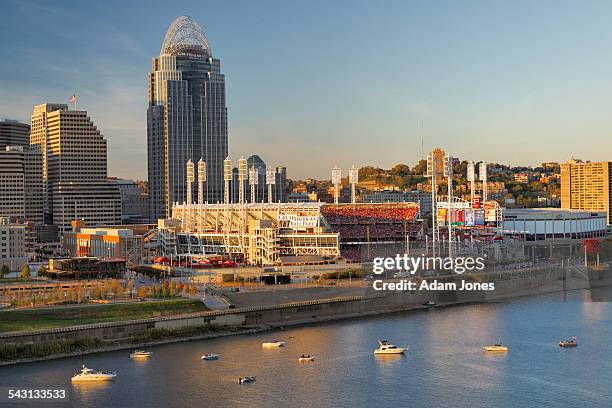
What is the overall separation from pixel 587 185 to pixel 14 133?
65.6 meters

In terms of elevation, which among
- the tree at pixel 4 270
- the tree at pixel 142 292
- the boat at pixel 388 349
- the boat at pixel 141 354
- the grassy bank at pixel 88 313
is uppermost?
the tree at pixel 4 270

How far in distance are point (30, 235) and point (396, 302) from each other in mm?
38978

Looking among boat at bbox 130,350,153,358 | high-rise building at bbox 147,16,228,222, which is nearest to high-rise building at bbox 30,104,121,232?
high-rise building at bbox 147,16,228,222

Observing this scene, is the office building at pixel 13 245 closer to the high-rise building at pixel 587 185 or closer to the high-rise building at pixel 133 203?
the high-rise building at pixel 133 203

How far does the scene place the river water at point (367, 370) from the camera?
28.0 metres

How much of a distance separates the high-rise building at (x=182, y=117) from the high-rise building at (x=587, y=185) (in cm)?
4325

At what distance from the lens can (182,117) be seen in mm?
96312

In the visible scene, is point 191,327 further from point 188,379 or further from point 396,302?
point 396,302

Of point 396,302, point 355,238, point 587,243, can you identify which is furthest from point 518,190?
point 396,302

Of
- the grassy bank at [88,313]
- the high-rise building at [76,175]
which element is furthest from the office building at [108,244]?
the grassy bank at [88,313]

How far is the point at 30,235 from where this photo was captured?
75.6 metres

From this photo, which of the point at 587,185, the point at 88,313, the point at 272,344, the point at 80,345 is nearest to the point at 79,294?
the point at 88,313

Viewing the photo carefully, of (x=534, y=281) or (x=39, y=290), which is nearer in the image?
(x=39, y=290)

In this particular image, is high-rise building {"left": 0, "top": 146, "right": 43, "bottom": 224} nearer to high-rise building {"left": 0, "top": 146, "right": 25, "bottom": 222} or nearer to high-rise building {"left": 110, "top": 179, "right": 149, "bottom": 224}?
high-rise building {"left": 0, "top": 146, "right": 25, "bottom": 222}
